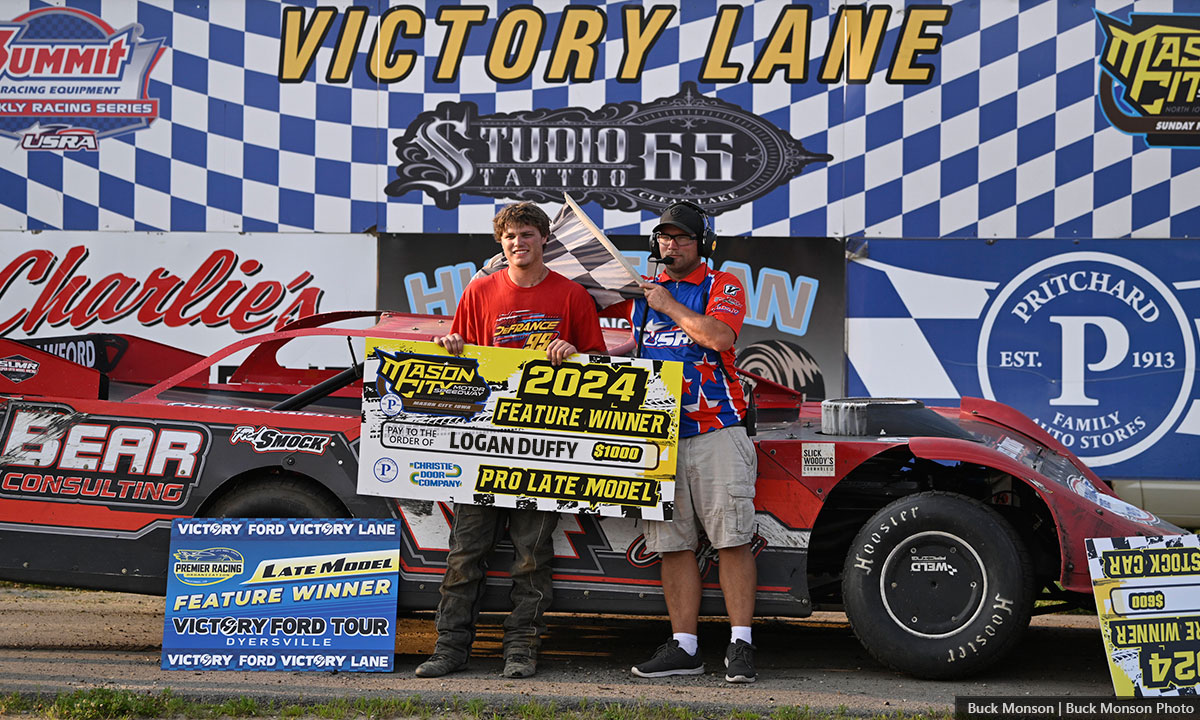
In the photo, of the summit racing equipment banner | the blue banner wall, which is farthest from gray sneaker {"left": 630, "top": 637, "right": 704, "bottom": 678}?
the blue banner wall

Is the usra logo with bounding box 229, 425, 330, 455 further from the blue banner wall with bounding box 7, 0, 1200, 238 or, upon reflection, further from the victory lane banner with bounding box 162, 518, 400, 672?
the blue banner wall with bounding box 7, 0, 1200, 238

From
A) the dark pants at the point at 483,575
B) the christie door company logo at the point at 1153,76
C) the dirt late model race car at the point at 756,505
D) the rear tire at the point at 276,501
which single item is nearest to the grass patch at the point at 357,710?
the dark pants at the point at 483,575

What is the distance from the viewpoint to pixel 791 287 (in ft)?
19.8

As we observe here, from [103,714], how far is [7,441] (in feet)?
4.38

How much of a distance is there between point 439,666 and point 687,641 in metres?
0.94

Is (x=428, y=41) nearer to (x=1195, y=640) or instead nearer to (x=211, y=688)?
(x=211, y=688)

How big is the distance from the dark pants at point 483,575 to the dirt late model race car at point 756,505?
87mm

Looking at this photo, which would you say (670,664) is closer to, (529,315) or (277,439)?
(529,315)

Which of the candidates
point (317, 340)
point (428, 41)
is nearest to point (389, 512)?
point (317, 340)

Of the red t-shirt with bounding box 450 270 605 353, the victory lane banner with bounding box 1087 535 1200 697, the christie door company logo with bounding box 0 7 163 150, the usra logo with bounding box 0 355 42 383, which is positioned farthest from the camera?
the christie door company logo with bounding box 0 7 163 150

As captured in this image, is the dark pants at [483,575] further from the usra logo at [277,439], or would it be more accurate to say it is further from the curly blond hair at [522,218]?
the curly blond hair at [522,218]

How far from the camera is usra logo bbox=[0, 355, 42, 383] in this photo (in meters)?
4.36

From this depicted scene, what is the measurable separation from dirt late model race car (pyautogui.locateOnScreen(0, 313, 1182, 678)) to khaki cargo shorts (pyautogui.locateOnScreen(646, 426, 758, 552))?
0.13 meters

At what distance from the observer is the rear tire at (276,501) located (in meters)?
4.18
